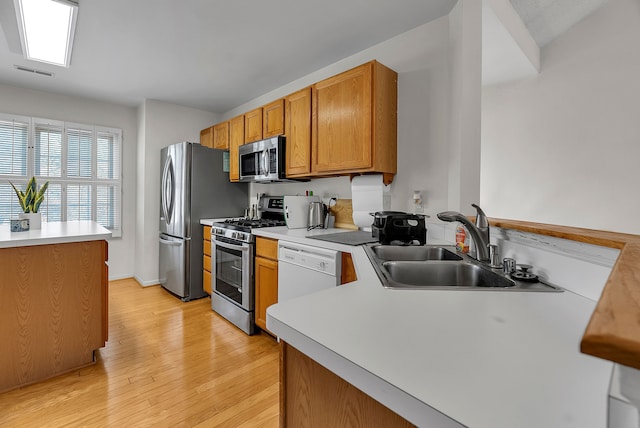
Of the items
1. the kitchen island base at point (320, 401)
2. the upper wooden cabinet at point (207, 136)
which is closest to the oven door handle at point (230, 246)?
the upper wooden cabinet at point (207, 136)

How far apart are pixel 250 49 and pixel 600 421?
2981 mm

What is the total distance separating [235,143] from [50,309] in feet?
7.73

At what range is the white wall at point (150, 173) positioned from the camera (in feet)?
13.1

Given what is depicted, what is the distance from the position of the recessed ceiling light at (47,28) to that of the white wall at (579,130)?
4.10 metres

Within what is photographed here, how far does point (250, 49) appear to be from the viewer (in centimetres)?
263

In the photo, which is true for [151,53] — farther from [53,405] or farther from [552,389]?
[552,389]

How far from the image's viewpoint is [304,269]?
2.12m

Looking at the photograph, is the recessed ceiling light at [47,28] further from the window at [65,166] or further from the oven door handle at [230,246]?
the oven door handle at [230,246]

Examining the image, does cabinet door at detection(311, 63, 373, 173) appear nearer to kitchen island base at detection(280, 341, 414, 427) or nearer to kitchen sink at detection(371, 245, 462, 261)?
kitchen sink at detection(371, 245, 462, 261)

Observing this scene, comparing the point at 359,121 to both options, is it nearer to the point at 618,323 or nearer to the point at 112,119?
the point at 618,323

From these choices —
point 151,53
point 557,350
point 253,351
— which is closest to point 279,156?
point 151,53

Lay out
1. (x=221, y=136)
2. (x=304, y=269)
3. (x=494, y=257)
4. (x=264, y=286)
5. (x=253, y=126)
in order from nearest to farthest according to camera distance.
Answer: (x=494, y=257) → (x=304, y=269) → (x=264, y=286) → (x=253, y=126) → (x=221, y=136)

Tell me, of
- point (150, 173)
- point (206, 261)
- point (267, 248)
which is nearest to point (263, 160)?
point (267, 248)

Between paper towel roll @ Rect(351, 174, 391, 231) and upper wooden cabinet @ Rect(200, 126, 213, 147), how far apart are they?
2561 millimetres
